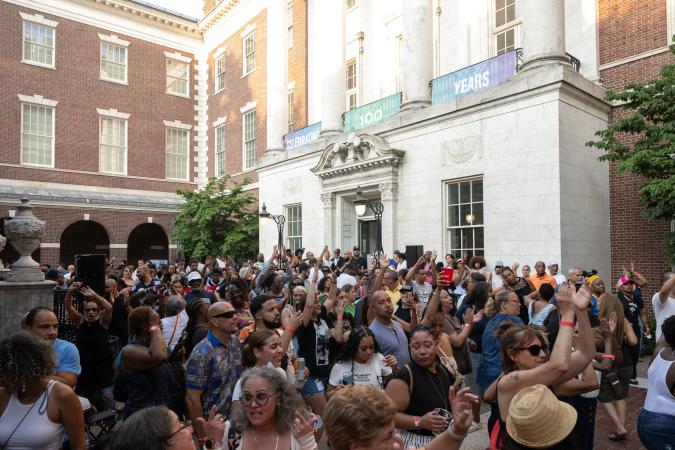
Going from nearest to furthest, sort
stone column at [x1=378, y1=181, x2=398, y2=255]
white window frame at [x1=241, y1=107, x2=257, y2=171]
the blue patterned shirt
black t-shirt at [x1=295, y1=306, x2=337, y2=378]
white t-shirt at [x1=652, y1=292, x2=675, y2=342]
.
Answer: the blue patterned shirt → black t-shirt at [x1=295, y1=306, x2=337, y2=378] → white t-shirt at [x1=652, y1=292, x2=675, y2=342] → stone column at [x1=378, y1=181, x2=398, y2=255] → white window frame at [x1=241, y1=107, x2=257, y2=171]

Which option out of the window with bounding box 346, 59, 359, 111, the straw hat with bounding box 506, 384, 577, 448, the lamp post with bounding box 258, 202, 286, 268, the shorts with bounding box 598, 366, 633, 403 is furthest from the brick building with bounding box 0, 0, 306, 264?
the straw hat with bounding box 506, 384, 577, 448

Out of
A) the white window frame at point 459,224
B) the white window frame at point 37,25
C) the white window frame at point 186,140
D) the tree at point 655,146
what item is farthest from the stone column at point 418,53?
the white window frame at point 37,25

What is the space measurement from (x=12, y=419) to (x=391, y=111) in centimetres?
1509

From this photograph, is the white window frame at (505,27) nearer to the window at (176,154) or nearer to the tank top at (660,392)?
the tank top at (660,392)

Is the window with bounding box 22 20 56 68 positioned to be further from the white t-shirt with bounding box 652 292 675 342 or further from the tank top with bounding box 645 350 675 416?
the tank top with bounding box 645 350 675 416

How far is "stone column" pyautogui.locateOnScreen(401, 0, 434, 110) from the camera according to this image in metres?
15.3

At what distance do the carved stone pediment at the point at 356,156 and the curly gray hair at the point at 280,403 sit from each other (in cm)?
1278

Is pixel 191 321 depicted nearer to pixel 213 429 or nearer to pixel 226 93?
pixel 213 429

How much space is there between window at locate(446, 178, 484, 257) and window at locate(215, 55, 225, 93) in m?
20.1

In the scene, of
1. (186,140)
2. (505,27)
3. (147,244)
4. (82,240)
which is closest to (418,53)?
(505,27)

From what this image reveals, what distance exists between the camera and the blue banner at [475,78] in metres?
13.3

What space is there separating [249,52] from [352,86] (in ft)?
28.2

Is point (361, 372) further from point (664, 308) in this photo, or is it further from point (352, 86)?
point (352, 86)

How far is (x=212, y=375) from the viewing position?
12.7 ft
